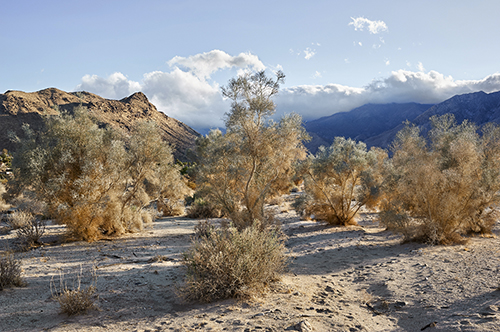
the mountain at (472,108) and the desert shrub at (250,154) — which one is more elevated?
the mountain at (472,108)

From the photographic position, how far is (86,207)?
11562 mm

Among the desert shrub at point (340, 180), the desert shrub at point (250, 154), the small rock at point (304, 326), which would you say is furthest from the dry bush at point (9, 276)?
the desert shrub at point (340, 180)

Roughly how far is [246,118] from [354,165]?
6.51 metres

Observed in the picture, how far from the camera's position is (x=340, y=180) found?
15.0m

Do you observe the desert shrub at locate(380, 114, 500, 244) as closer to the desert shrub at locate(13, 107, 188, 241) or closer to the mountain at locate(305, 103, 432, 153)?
the desert shrub at locate(13, 107, 188, 241)

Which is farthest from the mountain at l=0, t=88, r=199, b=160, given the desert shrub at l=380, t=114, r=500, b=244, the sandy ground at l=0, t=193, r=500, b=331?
the desert shrub at l=380, t=114, r=500, b=244

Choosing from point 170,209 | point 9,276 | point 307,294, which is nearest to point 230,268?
point 307,294

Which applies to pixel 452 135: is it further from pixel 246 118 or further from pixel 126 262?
pixel 126 262

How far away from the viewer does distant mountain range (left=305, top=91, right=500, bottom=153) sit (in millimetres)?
79938

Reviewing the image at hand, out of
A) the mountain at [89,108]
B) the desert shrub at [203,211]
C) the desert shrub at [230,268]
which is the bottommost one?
the desert shrub at [203,211]

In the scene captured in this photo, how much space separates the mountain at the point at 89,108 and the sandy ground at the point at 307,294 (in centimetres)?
3551

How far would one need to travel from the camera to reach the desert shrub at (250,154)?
11.2 m

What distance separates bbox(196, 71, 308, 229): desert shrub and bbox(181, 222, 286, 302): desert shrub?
6.03m

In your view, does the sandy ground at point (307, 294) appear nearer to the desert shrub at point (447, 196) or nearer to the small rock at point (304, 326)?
the small rock at point (304, 326)
